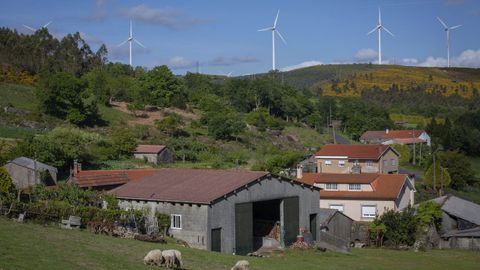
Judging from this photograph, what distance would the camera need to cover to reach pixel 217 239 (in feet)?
106

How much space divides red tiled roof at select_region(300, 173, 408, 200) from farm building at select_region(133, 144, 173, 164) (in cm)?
2172

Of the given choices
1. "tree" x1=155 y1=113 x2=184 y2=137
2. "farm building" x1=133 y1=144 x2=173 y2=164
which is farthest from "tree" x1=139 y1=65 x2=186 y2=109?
"farm building" x1=133 y1=144 x2=173 y2=164

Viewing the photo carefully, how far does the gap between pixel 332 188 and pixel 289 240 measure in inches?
606

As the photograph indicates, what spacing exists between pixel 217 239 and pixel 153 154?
121 feet

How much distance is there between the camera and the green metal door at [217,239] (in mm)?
31922

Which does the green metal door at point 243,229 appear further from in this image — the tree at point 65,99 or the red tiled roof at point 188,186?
the tree at point 65,99

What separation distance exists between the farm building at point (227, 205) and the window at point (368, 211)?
1100 cm

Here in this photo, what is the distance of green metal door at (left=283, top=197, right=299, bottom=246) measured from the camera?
3650 cm

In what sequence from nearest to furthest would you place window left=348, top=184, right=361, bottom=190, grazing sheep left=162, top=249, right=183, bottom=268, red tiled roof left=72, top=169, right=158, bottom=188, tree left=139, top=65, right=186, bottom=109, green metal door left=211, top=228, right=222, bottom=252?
1. grazing sheep left=162, top=249, right=183, bottom=268
2. green metal door left=211, top=228, right=222, bottom=252
3. red tiled roof left=72, top=169, right=158, bottom=188
4. window left=348, top=184, right=361, bottom=190
5. tree left=139, top=65, right=186, bottom=109

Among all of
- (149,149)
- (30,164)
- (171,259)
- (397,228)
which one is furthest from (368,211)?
(171,259)

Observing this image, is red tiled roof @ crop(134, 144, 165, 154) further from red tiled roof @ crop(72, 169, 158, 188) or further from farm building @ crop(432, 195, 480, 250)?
farm building @ crop(432, 195, 480, 250)

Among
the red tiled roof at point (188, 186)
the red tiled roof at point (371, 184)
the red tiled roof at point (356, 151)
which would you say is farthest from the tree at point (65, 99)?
the red tiled roof at point (188, 186)

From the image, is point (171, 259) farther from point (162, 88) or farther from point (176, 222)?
point (162, 88)

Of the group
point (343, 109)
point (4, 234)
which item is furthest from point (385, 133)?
point (4, 234)
